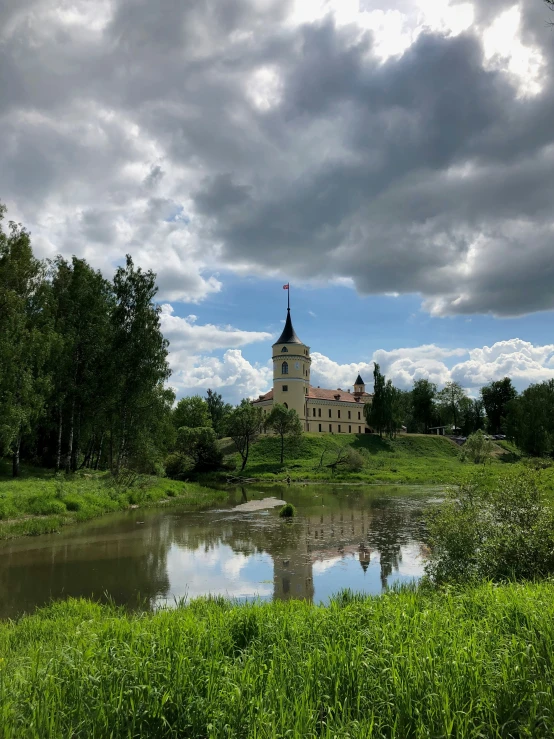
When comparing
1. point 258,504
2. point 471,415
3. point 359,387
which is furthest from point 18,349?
point 471,415

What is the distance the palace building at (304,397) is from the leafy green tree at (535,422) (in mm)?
27701

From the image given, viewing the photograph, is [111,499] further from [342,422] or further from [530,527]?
[342,422]

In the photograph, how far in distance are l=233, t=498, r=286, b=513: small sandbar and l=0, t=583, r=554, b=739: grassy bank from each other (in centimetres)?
2336

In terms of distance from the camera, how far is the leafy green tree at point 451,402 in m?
105

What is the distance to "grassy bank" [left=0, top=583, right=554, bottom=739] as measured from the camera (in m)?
3.97

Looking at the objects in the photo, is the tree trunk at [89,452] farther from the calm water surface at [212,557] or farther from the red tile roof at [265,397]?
the red tile roof at [265,397]

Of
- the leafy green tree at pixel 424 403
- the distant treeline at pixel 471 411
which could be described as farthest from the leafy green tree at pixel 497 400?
the leafy green tree at pixel 424 403

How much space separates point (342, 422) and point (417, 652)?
86586 millimetres

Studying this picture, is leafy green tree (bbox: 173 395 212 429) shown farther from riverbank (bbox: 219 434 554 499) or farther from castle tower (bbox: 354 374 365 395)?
castle tower (bbox: 354 374 365 395)

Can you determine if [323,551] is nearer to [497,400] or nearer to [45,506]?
[45,506]

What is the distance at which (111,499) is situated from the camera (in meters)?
27.9

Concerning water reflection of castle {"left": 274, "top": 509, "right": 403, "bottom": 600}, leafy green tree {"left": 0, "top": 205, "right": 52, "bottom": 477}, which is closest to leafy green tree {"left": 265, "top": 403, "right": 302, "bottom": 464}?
leafy green tree {"left": 0, "top": 205, "right": 52, "bottom": 477}

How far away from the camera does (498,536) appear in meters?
10.2

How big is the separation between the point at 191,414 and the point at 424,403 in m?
52.3
